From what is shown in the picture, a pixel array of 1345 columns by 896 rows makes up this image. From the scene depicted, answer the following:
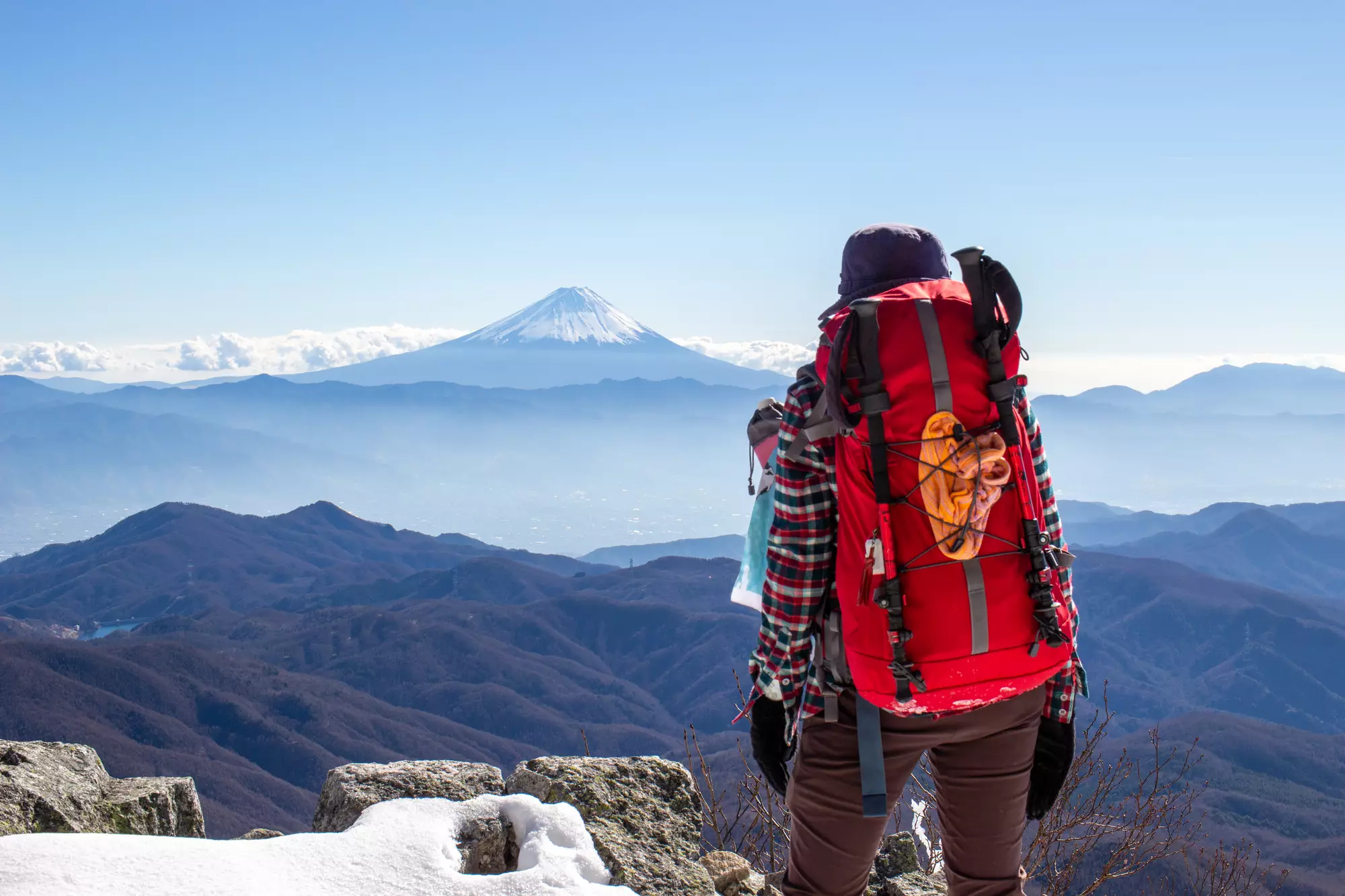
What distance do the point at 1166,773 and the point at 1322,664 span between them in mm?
93186

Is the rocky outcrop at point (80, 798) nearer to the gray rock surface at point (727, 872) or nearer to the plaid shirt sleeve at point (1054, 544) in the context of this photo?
the gray rock surface at point (727, 872)

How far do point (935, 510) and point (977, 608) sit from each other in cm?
24

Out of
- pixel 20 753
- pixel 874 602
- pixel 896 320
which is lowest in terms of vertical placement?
pixel 20 753

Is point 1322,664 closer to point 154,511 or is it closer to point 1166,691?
point 1166,691

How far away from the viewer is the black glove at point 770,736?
2.41 m

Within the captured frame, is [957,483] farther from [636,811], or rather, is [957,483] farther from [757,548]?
[636,811]

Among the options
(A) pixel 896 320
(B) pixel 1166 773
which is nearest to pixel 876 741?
(A) pixel 896 320

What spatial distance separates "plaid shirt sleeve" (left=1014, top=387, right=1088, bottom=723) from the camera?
2207 millimetres

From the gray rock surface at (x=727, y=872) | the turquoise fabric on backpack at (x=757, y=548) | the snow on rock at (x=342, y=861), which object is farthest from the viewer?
the gray rock surface at (x=727, y=872)

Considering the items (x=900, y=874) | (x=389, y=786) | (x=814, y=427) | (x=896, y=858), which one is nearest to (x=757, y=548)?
(x=814, y=427)

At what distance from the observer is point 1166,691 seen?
449 feet

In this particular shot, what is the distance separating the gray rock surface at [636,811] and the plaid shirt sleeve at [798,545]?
117 centimetres

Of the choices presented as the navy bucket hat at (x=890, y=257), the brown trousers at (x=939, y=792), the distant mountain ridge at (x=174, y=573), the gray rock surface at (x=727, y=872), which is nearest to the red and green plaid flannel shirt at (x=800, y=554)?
the brown trousers at (x=939, y=792)

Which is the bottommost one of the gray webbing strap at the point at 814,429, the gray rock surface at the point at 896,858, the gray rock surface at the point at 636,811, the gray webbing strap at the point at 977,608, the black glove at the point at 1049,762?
the gray rock surface at the point at 896,858
